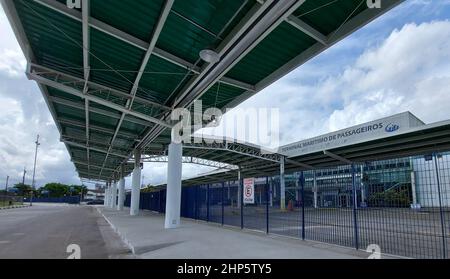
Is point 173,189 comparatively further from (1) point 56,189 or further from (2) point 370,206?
(1) point 56,189

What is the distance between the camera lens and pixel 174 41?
9.62 metres

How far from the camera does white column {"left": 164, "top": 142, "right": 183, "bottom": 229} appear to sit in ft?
48.1

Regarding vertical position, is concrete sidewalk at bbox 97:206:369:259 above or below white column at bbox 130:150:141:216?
below

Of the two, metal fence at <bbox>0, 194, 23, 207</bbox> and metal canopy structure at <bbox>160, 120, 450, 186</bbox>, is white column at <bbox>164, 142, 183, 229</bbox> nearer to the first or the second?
metal canopy structure at <bbox>160, 120, 450, 186</bbox>

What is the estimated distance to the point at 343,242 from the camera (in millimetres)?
9867

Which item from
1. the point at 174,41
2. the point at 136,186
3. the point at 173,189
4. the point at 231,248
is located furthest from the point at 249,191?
the point at 136,186

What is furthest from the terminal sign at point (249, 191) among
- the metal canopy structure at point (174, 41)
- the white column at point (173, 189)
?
the metal canopy structure at point (174, 41)

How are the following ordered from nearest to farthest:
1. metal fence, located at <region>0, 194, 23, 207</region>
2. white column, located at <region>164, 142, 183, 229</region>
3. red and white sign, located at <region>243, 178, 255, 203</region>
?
red and white sign, located at <region>243, 178, 255, 203</region> → white column, located at <region>164, 142, 183, 229</region> → metal fence, located at <region>0, 194, 23, 207</region>

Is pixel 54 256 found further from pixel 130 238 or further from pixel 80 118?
pixel 80 118

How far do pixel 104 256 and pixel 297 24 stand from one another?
8196mm

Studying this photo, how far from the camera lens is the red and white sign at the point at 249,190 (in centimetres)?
1334

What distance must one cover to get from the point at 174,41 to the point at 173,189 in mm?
7597

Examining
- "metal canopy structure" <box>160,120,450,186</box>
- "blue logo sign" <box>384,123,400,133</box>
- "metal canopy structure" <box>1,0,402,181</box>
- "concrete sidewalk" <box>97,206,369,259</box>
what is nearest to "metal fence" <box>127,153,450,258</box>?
"concrete sidewalk" <box>97,206,369,259</box>
